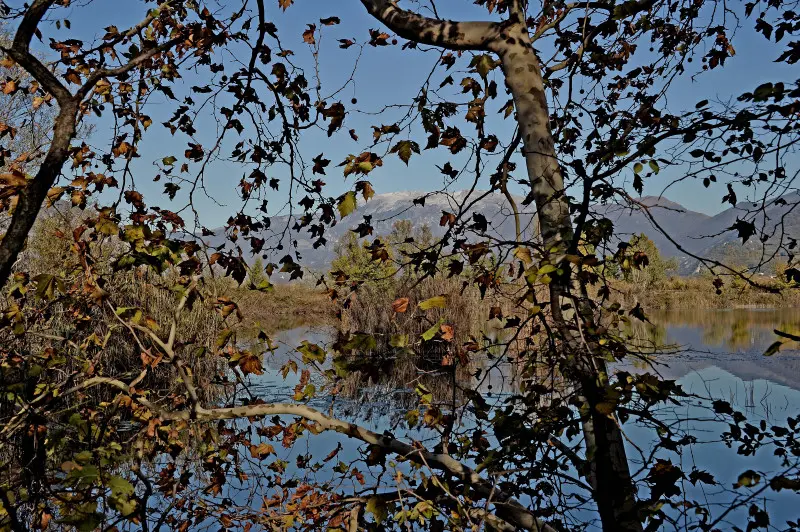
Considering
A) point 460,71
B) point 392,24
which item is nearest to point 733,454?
point 460,71

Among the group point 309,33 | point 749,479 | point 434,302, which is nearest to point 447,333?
point 434,302

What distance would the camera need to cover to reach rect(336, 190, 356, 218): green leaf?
1.86m

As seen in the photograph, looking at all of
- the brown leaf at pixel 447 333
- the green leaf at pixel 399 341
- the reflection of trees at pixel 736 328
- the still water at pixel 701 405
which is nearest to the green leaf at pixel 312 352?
the still water at pixel 701 405

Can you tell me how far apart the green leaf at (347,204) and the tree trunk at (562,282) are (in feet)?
2.12

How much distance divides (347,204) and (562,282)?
30.4 inches

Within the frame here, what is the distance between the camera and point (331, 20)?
9.37 feet

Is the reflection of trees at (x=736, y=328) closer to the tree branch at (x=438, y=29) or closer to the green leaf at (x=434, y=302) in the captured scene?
the tree branch at (x=438, y=29)

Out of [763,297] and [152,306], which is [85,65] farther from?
[763,297]

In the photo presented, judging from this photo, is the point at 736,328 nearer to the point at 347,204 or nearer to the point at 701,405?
the point at 701,405

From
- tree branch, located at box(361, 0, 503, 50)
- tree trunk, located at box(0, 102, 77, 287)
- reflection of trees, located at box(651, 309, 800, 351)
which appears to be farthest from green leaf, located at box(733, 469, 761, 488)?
reflection of trees, located at box(651, 309, 800, 351)

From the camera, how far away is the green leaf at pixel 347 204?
1.86m

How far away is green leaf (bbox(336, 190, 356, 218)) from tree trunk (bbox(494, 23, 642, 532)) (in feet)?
2.12

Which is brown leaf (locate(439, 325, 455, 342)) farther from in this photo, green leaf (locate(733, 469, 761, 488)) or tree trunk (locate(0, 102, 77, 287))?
tree trunk (locate(0, 102, 77, 287))

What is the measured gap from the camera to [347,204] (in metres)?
1.88
